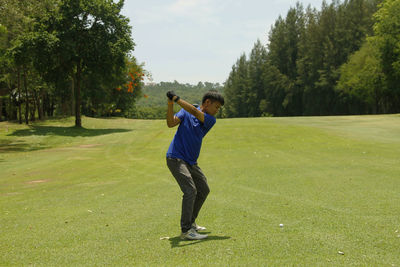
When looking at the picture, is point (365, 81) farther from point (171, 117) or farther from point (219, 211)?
point (171, 117)

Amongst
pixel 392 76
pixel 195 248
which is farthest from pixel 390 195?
pixel 392 76

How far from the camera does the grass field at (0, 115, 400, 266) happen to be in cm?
516

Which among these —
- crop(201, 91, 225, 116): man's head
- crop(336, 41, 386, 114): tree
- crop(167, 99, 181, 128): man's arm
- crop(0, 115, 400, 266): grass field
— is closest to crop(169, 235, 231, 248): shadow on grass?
crop(0, 115, 400, 266): grass field

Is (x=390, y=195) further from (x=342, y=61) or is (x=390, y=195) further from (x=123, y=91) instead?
(x=342, y=61)

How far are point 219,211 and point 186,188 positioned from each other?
2303 mm

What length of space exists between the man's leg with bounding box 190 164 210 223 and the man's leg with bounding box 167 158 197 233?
11.2 inches

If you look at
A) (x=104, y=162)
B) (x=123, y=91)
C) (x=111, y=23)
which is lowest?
(x=104, y=162)

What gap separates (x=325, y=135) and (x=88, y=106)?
196 ft

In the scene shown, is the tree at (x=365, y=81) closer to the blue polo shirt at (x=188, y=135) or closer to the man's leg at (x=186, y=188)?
the blue polo shirt at (x=188, y=135)

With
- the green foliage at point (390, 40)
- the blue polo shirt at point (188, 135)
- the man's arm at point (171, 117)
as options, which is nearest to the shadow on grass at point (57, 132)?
the blue polo shirt at point (188, 135)

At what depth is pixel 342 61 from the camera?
80.7 m

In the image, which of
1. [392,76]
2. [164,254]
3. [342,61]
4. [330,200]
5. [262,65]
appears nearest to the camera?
[164,254]

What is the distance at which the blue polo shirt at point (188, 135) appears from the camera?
230 inches

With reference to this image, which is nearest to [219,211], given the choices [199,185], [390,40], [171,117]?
[199,185]
